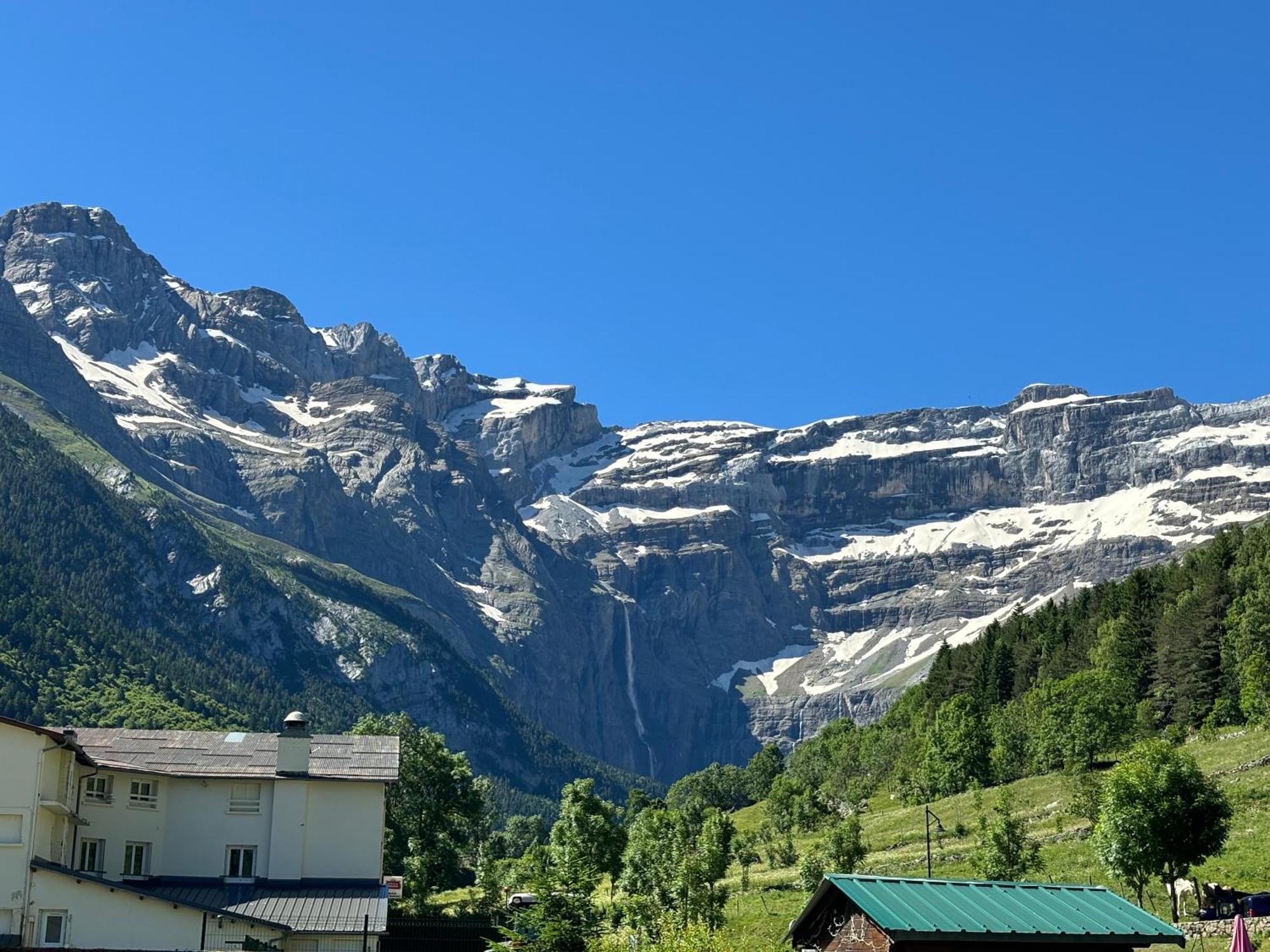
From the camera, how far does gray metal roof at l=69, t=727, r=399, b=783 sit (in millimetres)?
64562

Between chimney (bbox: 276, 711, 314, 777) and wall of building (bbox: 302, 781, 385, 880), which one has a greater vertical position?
chimney (bbox: 276, 711, 314, 777)

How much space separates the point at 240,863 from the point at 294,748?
5192 mm

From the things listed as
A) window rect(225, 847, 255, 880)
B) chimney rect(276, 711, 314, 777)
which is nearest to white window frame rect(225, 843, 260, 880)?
window rect(225, 847, 255, 880)

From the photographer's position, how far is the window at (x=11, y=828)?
56.1m

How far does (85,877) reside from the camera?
55531 millimetres

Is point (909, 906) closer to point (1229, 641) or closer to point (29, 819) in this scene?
point (29, 819)

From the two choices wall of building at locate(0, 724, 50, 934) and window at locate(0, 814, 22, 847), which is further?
window at locate(0, 814, 22, 847)

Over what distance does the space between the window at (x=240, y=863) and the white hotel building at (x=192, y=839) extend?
0.05 metres

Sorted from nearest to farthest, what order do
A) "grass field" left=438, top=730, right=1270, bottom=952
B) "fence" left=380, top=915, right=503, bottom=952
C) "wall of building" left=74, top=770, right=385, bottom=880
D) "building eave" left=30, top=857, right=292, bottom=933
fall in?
"building eave" left=30, top=857, right=292, bottom=933 → "wall of building" left=74, top=770, right=385, bottom=880 → "fence" left=380, top=915, right=503, bottom=952 → "grass field" left=438, top=730, right=1270, bottom=952

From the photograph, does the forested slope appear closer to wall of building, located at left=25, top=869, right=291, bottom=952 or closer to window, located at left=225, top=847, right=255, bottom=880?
window, located at left=225, top=847, right=255, bottom=880

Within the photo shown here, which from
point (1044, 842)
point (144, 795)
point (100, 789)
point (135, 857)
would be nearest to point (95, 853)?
point (135, 857)

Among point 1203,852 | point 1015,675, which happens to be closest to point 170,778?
point 1203,852

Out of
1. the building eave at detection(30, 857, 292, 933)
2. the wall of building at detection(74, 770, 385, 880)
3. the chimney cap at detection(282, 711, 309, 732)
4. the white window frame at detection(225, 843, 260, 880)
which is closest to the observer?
the building eave at detection(30, 857, 292, 933)

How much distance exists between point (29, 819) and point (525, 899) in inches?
1901
